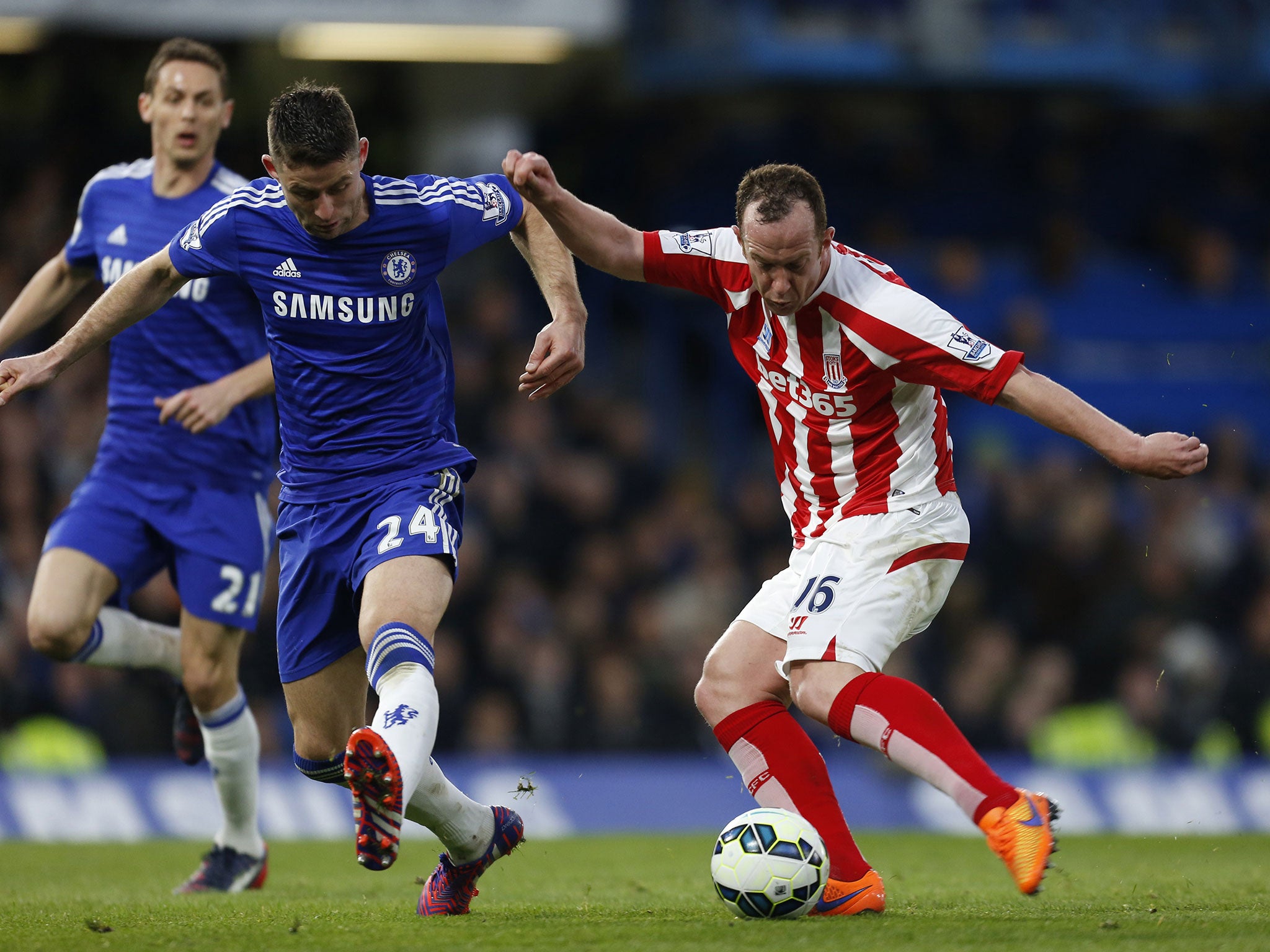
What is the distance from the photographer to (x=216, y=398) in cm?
590

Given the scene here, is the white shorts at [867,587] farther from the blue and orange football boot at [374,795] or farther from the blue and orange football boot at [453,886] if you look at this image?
the blue and orange football boot at [374,795]

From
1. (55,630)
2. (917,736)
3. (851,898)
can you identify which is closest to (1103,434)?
(917,736)

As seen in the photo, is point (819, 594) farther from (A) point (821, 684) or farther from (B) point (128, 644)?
(B) point (128, 644)

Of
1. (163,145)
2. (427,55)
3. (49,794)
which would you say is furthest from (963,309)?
(163,145)

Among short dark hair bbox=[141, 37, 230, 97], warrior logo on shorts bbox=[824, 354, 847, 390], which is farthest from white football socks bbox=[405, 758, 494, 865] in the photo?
short dark hair bbox=[141, 37, 230, 97]

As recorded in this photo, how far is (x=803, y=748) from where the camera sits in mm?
5008

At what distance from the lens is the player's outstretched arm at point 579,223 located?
497 cm

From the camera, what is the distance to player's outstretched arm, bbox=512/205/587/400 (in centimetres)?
474

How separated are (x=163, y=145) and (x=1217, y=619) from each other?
30.1ft

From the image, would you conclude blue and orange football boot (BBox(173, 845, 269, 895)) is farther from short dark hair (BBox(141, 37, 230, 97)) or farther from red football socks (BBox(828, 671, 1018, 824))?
short dark hair (BBox(141, 37, 230, 97))

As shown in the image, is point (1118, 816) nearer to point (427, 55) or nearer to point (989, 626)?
point (989, 626)

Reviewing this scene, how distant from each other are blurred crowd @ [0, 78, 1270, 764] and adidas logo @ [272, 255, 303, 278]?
6.02 meters

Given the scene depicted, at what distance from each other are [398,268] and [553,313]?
1.67 ft

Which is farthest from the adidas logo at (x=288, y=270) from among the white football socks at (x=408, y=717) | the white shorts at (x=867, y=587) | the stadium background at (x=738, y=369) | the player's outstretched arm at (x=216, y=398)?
the stadium background at (x=738, y=369)
